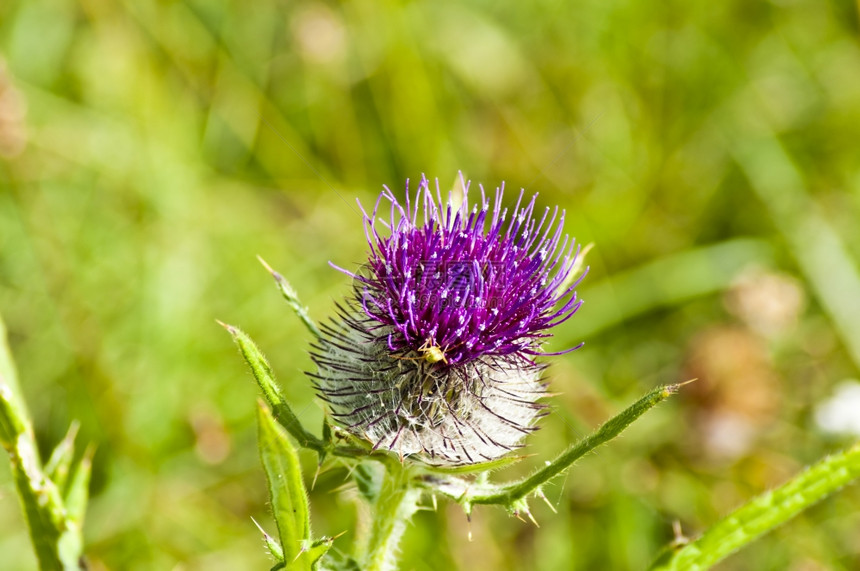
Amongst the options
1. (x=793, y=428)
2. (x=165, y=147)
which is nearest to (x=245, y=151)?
(x=165, y=147)

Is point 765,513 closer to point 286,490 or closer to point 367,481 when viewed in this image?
point 367,481

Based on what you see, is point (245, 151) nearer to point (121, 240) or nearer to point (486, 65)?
point (121, 240)

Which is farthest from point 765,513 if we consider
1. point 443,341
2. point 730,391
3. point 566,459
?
point 730,391

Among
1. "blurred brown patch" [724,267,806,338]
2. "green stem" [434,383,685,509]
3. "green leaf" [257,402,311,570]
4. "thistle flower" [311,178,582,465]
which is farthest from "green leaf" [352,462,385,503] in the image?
"blurred brown patch" [724,267,806,338]

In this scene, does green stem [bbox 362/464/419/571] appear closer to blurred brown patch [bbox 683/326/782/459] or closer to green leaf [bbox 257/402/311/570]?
green leaf [bbox 257/402/311/570]

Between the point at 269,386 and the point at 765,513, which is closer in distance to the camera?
the point at 269,386

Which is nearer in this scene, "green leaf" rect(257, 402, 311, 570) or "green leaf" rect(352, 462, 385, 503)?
"green leaf" rect(257, 402, 311, 570)
